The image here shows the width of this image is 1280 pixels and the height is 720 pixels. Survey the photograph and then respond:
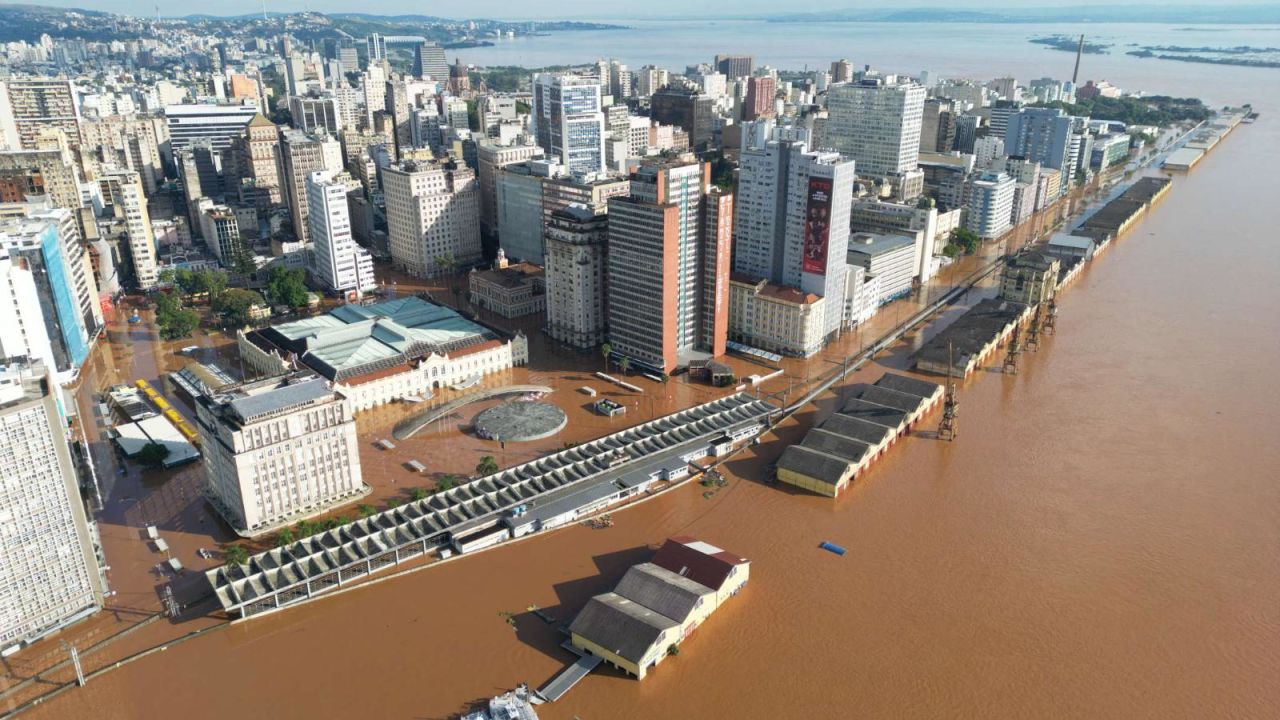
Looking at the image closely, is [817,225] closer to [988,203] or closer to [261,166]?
[988,203]

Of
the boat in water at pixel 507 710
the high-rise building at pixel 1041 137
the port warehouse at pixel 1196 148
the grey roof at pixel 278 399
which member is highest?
the high-rise building at pixel 1041 137

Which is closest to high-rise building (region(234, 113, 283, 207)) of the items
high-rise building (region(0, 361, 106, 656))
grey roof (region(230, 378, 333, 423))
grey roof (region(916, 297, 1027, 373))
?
grey roof (region(230, 378, 333, 423))

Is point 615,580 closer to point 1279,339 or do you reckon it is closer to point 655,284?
point 655,284

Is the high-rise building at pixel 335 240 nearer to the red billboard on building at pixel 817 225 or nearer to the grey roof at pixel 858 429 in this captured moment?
the red billboard on building at pixel 817 225

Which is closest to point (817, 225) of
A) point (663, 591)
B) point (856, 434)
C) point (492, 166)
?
point (856, 434)

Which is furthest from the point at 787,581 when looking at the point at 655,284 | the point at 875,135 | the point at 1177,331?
the point at 875,135

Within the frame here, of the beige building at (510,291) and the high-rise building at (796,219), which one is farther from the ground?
the high-rise building at (796,219)

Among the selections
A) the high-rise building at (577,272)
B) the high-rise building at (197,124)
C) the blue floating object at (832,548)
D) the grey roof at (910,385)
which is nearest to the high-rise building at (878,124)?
the grey roof at (910,385)
